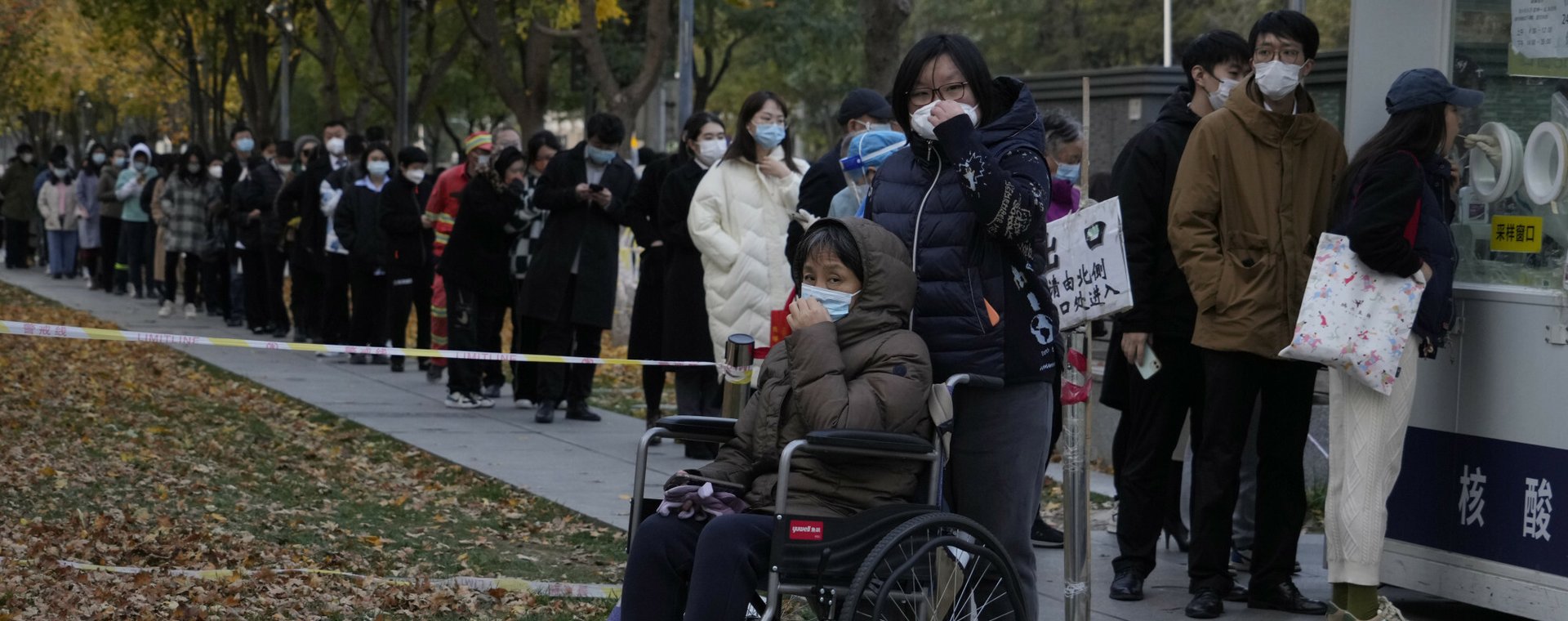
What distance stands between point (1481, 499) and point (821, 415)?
266 centimetres

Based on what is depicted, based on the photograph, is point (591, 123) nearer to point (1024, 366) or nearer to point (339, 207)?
point (339, 207)

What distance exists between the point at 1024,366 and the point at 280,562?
330cm

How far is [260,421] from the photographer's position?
11.8 metres

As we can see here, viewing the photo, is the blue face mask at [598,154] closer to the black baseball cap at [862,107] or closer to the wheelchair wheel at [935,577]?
the black baseball cap at [862,107]

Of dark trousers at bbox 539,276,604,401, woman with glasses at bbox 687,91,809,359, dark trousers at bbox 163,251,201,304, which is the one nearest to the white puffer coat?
woman with glasses at bbox 687,91,809,359

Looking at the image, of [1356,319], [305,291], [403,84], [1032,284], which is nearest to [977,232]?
[1032,284]

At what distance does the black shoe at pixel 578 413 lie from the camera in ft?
40.6

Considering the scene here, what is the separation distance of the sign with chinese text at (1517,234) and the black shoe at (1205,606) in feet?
5.00

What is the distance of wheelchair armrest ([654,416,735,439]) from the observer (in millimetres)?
5316

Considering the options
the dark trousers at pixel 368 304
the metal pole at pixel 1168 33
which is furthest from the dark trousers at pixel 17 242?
the metal pole at pixel 1168 33

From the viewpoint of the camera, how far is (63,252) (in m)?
29.5

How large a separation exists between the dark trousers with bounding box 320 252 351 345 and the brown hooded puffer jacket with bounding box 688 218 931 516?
1154 centimetres

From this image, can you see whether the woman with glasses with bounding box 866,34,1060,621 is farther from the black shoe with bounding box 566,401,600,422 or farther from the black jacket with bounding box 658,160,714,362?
the black shoe with bounding box 566,401,600,422

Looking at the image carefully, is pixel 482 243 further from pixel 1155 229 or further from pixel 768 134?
pixel 1155 229
